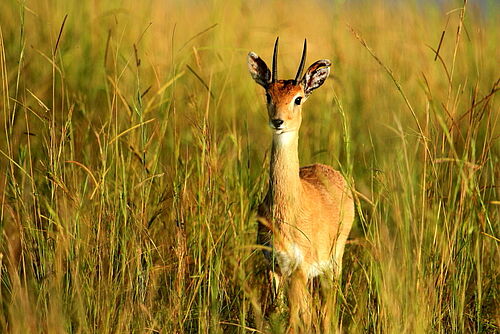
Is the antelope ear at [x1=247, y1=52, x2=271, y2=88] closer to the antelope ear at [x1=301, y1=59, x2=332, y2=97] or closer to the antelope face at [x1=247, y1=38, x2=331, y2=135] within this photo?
the antelope face at [x1=247, y1=38, x2=331, y2=135]

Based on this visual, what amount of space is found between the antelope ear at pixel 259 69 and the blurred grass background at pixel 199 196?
23 cm

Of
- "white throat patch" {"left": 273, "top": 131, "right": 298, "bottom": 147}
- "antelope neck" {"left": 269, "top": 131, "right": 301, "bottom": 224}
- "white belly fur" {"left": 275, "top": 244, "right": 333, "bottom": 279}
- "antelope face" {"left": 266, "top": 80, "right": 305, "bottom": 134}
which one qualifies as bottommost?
"white belly fur" {"left": 275, "top": 244, "right": 333, "bottom": 279}

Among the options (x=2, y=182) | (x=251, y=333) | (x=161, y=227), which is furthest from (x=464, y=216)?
(x=2, y=182)

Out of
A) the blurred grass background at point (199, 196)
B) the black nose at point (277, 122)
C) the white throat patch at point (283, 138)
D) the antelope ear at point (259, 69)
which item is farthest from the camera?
the antelope ear at point (259, 69)

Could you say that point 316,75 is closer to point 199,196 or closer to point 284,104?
point 284,104

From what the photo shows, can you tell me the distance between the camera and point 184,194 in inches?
149

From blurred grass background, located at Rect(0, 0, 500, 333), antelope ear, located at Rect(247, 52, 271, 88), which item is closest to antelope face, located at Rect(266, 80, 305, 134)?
antelope ear, located at Rect(247, 52, 271, 88)

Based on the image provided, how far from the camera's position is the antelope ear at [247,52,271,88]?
4.06 m

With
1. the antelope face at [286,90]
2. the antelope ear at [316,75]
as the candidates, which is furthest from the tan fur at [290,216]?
the antelope ear at [316,75]

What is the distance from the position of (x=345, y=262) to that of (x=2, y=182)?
1974 millimetres

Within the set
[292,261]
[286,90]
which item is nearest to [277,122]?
[286,90]

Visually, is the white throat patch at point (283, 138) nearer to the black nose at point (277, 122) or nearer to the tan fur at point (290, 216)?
the tan fur at point (290, 216)

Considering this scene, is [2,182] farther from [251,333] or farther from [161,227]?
[251,333]

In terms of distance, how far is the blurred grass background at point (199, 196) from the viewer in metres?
3.42
